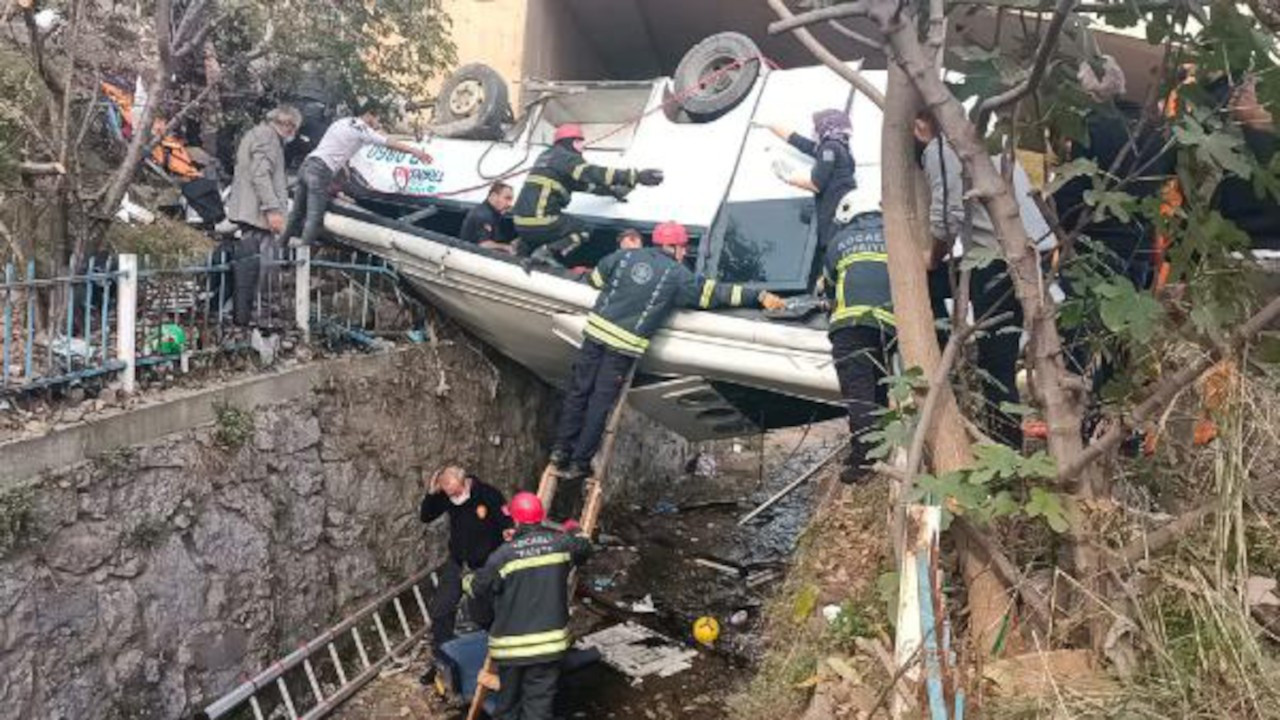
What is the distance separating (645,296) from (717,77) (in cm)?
172

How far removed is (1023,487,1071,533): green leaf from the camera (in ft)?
8.26

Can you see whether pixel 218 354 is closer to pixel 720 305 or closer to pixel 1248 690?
pixel 720 305

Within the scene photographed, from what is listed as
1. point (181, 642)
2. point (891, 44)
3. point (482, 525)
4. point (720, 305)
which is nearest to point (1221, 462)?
point (891, 44)

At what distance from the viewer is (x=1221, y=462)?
103 inches

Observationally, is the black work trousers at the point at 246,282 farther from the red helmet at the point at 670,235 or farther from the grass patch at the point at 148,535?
the red helmet at the point at 670,235

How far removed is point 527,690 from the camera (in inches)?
202

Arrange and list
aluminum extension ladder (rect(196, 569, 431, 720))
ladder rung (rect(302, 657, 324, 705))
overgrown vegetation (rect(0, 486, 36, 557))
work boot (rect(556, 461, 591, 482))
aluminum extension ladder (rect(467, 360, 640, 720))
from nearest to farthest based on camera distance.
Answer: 1. overgrown vegetation (rect(0, 486, 36, 557))
2. aluminum extension ladder (rect(196, 569, 431, 720))
3. ladder rung (rect(302, 657, 324, 705))
4. aluminum extension ladder (rect(467, 360, 640, 720))
5. work boot (rect(556, 461, 591, 482))

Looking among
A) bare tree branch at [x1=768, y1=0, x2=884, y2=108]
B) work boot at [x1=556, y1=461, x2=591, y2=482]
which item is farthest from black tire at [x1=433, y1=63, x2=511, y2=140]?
bare tree branch at [x1=768, y1=0, x2=884, y2=108]

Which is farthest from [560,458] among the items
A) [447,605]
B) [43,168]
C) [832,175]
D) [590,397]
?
[43,168]

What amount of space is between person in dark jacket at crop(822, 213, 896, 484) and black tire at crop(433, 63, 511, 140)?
11.6ft

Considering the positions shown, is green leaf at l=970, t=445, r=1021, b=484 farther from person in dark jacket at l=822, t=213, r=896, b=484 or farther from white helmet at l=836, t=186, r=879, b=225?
white helmet at l=836, t=186, r=879, b=225

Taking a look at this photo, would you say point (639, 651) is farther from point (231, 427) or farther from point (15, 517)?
point (15, 517)

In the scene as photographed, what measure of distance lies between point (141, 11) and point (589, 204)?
3525 mm

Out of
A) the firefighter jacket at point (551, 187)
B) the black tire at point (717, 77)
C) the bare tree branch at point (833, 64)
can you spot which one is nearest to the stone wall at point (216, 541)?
the firefighter jacket at point (551, 187)
